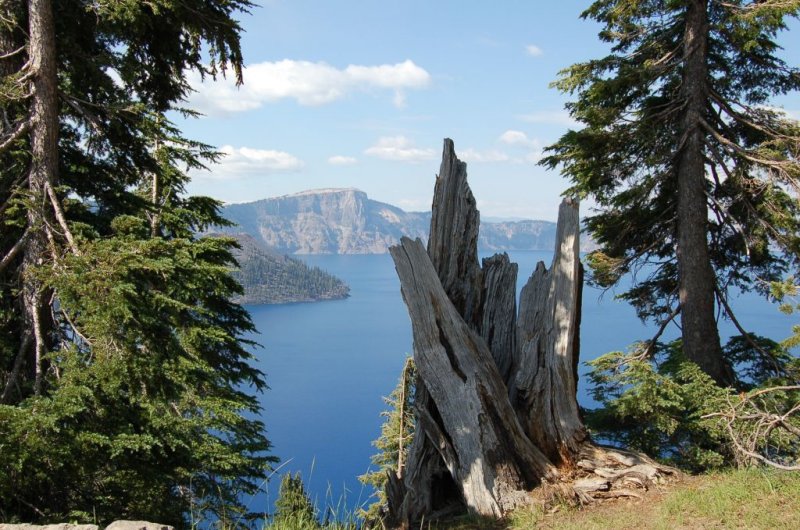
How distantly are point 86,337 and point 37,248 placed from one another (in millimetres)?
1052

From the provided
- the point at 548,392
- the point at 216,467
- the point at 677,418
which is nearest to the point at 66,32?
the point at 216,467

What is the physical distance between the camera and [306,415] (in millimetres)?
51750

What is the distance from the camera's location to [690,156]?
9.77 meters

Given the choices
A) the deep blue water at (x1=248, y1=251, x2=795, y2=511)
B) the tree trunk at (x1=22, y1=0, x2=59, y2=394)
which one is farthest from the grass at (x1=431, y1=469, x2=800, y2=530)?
the deep blue water at (x1=248, y1=251, x2=795, y2=511)

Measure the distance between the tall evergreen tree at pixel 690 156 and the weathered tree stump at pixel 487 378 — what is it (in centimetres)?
399

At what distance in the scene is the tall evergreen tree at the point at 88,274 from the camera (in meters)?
4.75

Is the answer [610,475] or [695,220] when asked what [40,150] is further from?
[695,220]

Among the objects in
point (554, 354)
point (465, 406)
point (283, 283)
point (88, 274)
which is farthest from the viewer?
point (283, 283)

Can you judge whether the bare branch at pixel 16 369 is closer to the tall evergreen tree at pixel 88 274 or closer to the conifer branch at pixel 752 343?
the tall evergreen tree at pixel 88 274

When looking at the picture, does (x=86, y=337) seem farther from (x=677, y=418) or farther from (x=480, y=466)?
(x=677, y=418)

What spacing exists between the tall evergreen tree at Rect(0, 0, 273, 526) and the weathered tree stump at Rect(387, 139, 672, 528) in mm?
2455

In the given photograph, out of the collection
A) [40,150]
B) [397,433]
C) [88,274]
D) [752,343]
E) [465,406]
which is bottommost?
[397,433]

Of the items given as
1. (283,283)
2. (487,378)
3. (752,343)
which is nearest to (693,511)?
(487,378)

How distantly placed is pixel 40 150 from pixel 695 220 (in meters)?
9.31
